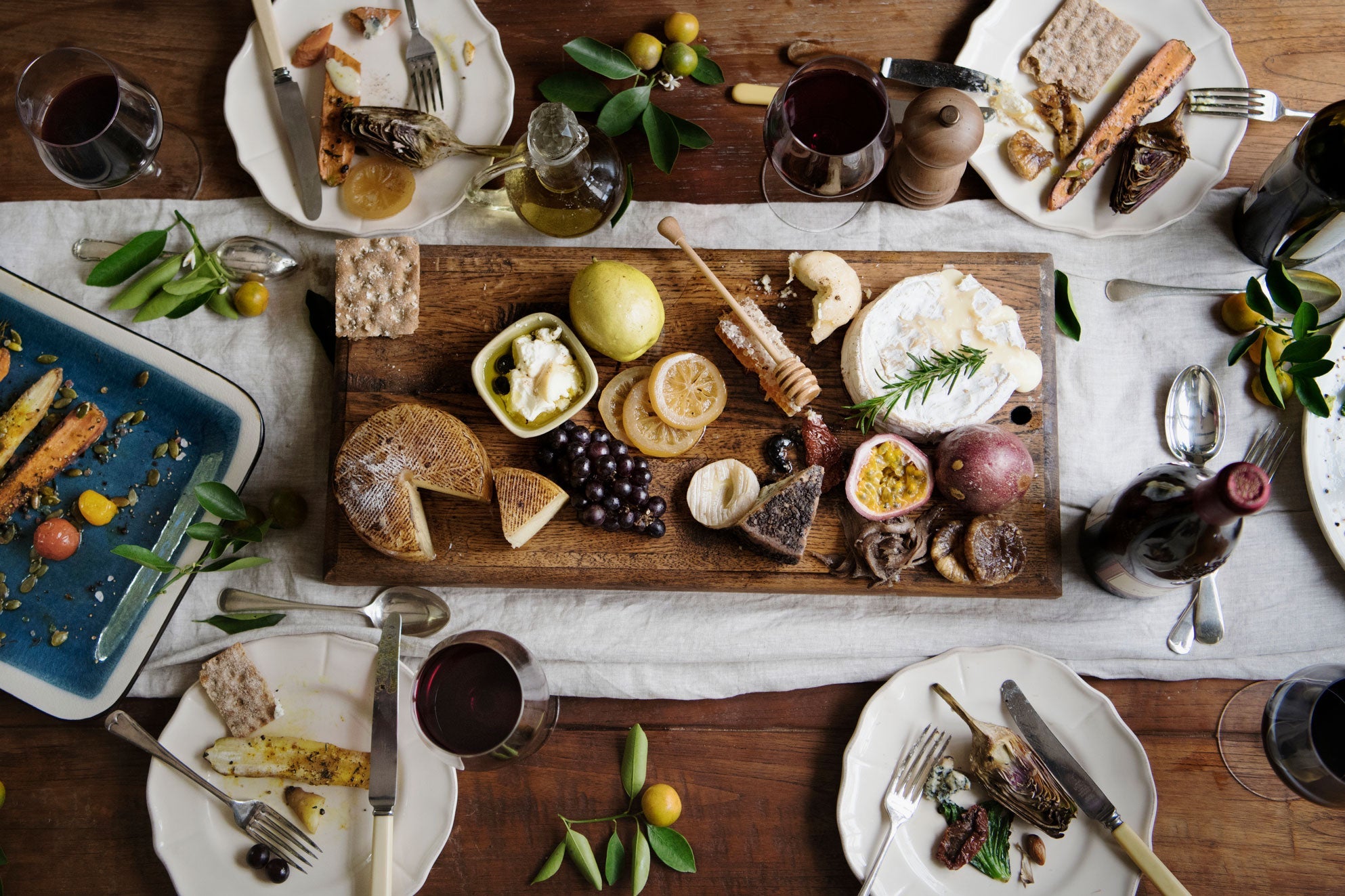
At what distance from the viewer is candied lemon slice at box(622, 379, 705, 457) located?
2301 millimetres

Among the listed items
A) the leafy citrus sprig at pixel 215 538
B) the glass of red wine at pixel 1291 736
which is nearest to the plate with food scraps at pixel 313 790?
the leafy citrus sprig at pixel 215 538

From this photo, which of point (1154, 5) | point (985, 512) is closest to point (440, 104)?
point (985, 512)

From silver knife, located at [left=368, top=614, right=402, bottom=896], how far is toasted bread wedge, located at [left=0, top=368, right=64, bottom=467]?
1.23m

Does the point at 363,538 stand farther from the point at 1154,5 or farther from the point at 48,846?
the point at 1154,5

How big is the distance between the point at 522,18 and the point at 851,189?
1.20m

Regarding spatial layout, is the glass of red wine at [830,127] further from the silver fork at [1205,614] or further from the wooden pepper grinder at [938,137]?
the silver fork at [1205,614]

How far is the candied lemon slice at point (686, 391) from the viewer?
7.41 feet

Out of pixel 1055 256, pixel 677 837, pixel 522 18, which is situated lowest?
pixel 677 837

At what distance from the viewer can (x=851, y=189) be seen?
89.4 inches

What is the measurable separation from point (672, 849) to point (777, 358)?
1391 mm

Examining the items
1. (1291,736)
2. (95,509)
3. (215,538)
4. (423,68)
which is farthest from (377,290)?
(1291,736)

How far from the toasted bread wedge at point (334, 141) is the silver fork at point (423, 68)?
0.20 meters

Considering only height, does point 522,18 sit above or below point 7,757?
above

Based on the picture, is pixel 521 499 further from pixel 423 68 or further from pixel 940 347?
pixel 423 68
